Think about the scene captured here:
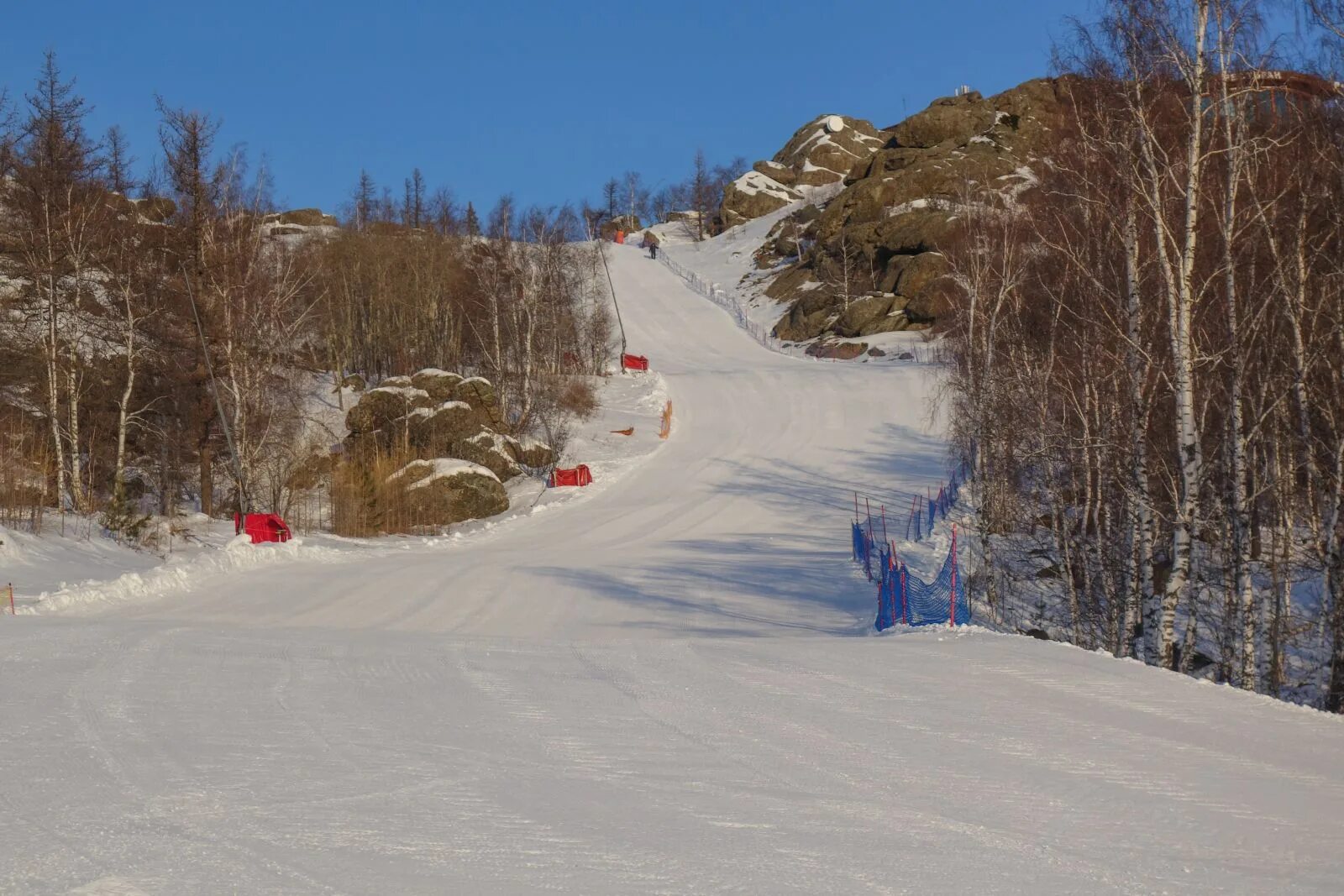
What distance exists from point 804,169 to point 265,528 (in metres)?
96.9

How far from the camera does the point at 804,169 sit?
110m

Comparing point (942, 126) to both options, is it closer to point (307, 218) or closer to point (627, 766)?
point (307, 218)

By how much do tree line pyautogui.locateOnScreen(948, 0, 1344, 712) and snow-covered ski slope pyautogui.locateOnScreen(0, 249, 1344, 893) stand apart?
4.12 metres

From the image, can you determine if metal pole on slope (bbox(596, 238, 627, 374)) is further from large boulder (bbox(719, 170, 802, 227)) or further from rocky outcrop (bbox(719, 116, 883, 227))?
rocky outcrop (bbox(719, 116, 883, 227))

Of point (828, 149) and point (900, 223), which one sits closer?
point (900, 223)

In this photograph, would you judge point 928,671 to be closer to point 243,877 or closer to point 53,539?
point 243,877

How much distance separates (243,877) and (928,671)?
7198 mm

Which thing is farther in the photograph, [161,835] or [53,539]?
[53,539]

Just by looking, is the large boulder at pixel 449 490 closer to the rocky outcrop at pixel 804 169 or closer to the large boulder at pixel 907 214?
the large boulder at pixel 907 214

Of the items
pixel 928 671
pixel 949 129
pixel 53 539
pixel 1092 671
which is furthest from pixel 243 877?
pixel 949 129

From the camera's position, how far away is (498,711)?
816 cm

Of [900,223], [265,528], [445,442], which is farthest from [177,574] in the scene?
[900,223]

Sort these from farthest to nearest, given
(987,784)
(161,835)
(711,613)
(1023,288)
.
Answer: (1023,288)
(711,613)
(987,784)
(161,835)

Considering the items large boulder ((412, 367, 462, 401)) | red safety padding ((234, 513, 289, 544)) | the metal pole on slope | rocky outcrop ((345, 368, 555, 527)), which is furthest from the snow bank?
the metal pole on slope
